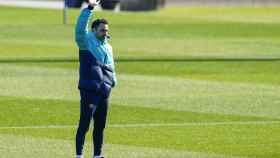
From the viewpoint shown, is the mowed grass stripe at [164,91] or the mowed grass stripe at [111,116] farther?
the mowed grass stripe at [164,91]

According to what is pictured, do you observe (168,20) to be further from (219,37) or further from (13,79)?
(13,79)

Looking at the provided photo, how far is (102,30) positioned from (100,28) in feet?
0.11

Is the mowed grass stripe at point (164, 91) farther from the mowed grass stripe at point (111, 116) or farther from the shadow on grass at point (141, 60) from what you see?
the shadow on grass at point (141, 60)

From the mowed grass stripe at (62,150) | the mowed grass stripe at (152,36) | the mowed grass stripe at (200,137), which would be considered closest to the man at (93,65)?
the mowed grass stripe at (62,150)

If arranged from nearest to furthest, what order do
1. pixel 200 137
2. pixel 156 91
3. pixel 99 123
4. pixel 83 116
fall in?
pixel 83 116
pixel 99 123
pixel 200 137
pixel 156 91

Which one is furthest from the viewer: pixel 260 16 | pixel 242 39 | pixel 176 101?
pixel 260 16

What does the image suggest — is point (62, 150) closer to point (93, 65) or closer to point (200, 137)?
point (93, 65)

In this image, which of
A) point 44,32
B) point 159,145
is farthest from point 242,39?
point 159,145

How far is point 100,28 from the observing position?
47.8ft

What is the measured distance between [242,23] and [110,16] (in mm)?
4907

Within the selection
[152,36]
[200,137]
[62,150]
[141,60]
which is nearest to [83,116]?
[62,150]

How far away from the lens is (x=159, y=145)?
16859 millimetres

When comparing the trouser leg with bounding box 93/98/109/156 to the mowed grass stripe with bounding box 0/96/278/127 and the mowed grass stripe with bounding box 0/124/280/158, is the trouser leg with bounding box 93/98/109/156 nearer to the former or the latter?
the mowed grass stripe with bounding box 0/124/280/158

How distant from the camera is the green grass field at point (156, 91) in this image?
55.8ft
